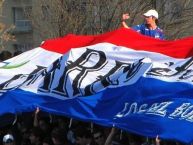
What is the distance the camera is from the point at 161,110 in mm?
7309

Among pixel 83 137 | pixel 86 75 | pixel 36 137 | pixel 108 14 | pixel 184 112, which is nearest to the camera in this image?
pixel 184 112

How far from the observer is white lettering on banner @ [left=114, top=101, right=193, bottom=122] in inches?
279

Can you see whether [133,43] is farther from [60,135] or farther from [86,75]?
[60,135]

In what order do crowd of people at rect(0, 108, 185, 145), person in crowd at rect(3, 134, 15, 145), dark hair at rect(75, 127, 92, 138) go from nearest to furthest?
crowd of people at rect(0, 108, 185, 145) → dark hair at rect(75, 127, 92, 138) → person in crowd at rect(3, 134, 15, 145)

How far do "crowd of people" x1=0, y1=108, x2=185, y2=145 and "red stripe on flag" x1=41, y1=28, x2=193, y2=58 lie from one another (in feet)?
4.39

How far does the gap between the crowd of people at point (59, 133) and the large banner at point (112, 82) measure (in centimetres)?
22

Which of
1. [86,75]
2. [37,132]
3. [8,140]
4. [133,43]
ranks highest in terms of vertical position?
[133,43]

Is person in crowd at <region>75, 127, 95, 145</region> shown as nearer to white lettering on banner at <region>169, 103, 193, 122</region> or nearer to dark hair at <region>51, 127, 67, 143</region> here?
dark hair at <region>51, 127, 67, 143</region>

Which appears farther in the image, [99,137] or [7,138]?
[7,138]

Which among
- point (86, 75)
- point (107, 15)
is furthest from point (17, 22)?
point (86, 75)

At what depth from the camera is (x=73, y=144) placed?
8.83 meters

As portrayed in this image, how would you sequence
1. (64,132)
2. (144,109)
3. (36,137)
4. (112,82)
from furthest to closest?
(36,137), (64,132), (112,82), (144,109)

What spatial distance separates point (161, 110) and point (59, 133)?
208 cm

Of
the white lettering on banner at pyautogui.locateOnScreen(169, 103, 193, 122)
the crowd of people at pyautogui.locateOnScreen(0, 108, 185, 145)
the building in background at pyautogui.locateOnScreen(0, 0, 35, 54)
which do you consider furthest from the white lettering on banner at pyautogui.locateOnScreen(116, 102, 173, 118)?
the building in background at pyautogui.locateOnScreen(0, 0, 35, 54)
